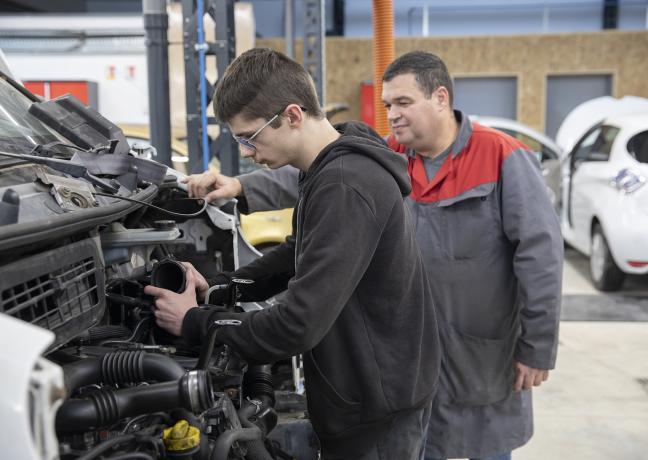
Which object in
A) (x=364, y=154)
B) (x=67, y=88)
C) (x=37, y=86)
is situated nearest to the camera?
(x=364, y=154)

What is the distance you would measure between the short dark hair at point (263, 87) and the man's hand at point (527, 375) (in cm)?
127

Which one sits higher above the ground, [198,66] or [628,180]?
[198,66]

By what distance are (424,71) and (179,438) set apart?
1571mm

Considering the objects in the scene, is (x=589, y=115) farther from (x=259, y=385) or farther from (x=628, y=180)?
(x=259, y=385)

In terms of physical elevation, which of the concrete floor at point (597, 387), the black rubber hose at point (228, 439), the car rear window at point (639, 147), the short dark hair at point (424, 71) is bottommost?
the concrete floor at point (597, 387)

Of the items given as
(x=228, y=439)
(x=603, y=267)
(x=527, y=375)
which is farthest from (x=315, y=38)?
(x=228, y=439)

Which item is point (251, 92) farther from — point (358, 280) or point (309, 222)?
point (358, 280)

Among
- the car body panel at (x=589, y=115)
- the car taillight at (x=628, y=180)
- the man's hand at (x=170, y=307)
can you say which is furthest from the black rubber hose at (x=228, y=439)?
the car body panel at (x=589, y=115)

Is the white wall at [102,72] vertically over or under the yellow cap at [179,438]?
over

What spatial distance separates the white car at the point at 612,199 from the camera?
6105 mm

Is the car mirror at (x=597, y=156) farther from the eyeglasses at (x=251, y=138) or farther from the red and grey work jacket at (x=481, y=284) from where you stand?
the eyeglasses at (x=251, y=138)

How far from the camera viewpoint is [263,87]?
5.46 ft

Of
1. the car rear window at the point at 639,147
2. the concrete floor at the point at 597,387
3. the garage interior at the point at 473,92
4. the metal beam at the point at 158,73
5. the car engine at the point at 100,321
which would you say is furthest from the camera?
the car rear window at the point at 639,147

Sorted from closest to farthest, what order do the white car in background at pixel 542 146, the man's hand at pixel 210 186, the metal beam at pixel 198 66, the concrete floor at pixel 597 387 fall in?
1. the man's hand at pixel 210 186
2. the concrete floor at pixel 597 387
3. the metal beam at pixel 198 66
4. the white car in background at pixel 542 146
